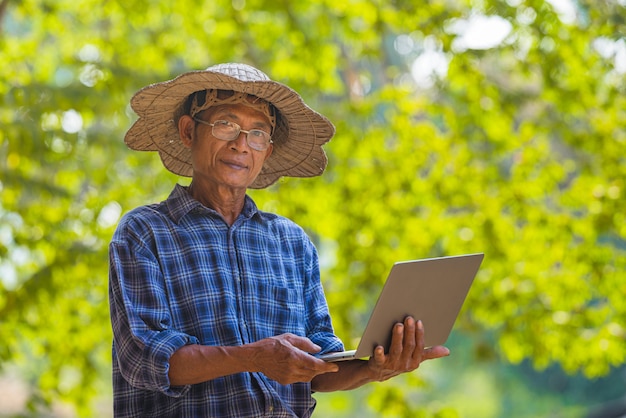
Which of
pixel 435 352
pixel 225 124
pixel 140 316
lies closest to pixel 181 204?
pixel 225 124

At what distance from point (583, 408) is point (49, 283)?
1383 cm

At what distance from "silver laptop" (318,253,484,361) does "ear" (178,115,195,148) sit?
60 centimetres

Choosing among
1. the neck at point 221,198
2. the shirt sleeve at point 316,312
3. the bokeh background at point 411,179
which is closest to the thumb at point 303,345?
the shirt sleeve at point 316,312

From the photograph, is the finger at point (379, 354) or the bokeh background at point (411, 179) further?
the bokeh background at point (411, 179)

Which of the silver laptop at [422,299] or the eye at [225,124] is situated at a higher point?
the eye at [225,124]

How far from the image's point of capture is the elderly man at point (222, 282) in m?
1.68

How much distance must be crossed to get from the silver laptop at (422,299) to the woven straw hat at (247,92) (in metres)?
0.49

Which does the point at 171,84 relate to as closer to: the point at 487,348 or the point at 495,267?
the point at 495,267

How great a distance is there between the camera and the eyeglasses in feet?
6.30

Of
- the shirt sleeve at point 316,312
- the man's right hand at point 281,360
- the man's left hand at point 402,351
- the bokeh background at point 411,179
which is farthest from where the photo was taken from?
the bokeh background at point 411,179

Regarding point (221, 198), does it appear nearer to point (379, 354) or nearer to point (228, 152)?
point (228, 152)

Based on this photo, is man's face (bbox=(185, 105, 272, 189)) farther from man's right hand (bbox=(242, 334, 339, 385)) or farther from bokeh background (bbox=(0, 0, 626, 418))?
bokeh background (bbox=(0, 0, 626, 418))

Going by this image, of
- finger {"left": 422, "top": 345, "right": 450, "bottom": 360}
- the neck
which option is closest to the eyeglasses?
the neck

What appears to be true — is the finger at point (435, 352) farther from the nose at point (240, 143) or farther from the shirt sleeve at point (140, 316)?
the nose at point (240, 143)
